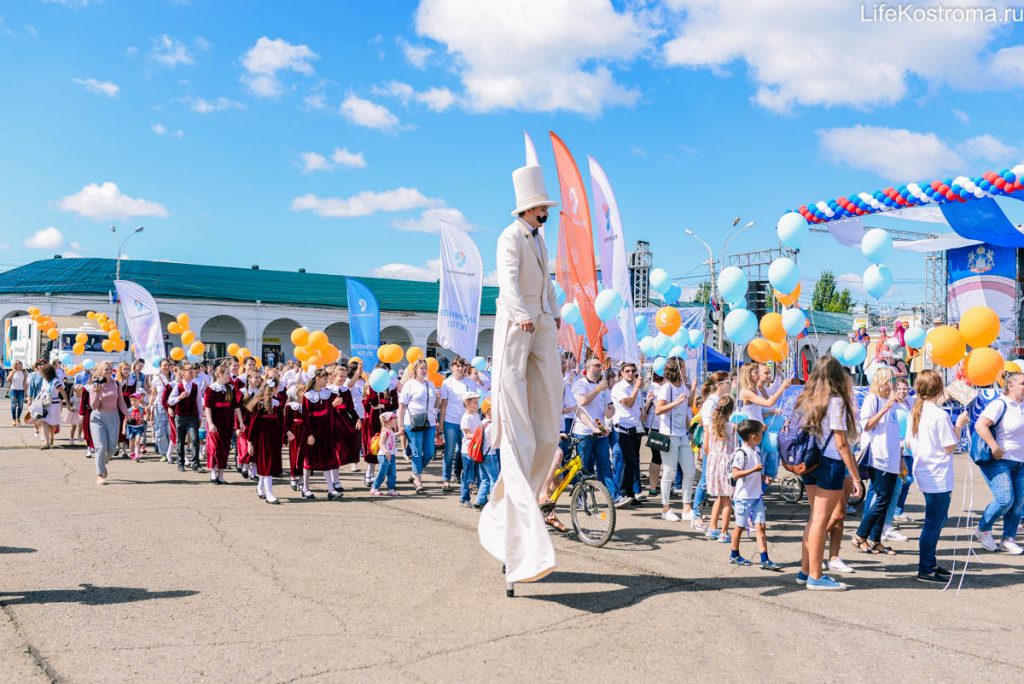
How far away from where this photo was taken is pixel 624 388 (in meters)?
9.91

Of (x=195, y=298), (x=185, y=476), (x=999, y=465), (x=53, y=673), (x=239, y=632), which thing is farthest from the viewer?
(x=195, y=298)

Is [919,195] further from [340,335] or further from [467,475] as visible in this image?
[340,335]

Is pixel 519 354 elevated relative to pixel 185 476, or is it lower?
elevated

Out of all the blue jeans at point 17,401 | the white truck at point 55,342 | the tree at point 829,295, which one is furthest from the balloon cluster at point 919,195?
the tree at point 829,295

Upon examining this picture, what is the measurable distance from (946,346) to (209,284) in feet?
143

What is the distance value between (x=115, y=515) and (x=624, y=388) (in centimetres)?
601

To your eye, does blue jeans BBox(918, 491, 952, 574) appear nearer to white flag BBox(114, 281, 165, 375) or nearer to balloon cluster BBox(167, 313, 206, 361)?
balloon cluster BBox(167, 313, 206, 361)

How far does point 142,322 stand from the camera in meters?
19.6

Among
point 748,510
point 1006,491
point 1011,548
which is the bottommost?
point 1011,548

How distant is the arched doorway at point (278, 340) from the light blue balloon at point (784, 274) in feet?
127

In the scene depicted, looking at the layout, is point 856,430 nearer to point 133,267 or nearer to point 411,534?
point 411,534

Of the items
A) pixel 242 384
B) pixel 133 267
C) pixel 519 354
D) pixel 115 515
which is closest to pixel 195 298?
pixel 133 267

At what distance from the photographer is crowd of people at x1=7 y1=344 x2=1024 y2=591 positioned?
6.27 meters

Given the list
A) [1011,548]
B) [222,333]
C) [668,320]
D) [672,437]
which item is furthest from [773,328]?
[222,333]
